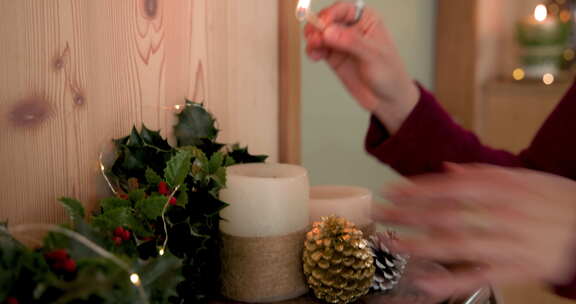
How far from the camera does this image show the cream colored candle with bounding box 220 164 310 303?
62 cm

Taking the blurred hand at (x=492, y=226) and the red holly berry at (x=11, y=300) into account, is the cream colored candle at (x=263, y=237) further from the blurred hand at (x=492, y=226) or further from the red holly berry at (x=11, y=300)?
the red holly berry at (x=11, y=300)

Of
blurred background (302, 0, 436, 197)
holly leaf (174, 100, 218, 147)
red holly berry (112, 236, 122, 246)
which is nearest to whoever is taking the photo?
red holly berry (112, 236, 122, 246)

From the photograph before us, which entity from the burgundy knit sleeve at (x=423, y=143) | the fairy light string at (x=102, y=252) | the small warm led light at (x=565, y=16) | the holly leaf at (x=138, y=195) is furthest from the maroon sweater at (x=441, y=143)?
the small warm led light at (x=565, y=16)

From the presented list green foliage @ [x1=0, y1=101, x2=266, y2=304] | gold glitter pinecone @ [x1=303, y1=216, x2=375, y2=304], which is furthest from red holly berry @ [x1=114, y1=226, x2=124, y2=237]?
gold glitter pinecone @ [x1=303, y1=216, x2=375, y2=304]

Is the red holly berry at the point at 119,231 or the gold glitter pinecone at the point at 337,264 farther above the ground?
the red holly berry at the point at 119,231

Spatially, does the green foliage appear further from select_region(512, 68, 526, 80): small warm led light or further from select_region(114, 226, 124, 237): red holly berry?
select_region(512, 68, 526, 80): small warm led light

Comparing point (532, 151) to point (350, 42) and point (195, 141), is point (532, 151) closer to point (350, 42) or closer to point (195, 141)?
point (350, 42)

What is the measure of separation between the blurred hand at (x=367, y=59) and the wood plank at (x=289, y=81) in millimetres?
83

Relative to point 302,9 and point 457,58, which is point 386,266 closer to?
point 302,9

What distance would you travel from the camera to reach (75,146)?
62cm

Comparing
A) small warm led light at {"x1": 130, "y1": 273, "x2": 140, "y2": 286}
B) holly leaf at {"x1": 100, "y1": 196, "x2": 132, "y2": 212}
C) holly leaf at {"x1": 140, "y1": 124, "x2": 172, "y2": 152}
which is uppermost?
holly leaf at {"x1": 140, "y1": 124, "x2": 172, "y2": 152}

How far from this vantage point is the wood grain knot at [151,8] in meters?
0.69

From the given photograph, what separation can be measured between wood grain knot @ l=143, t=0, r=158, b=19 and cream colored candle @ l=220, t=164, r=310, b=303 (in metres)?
0.23

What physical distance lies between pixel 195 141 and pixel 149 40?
14 cm
